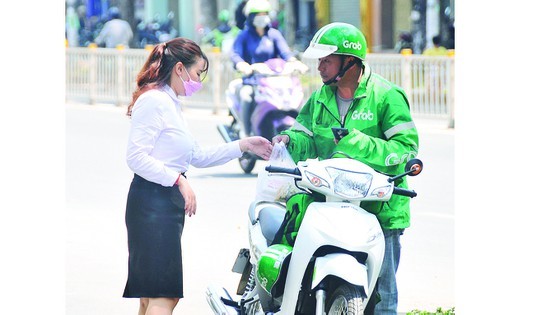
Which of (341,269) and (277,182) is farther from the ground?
(277,182)

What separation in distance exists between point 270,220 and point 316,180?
2.03 feet

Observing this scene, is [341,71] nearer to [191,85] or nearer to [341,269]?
[191,85]

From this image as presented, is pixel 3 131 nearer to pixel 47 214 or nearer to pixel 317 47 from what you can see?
pixel 47 214

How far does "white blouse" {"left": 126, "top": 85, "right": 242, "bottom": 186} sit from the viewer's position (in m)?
6.22

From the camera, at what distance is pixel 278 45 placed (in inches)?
593

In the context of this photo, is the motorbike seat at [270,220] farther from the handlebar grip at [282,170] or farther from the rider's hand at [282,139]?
the handlebar grip at [282,170]

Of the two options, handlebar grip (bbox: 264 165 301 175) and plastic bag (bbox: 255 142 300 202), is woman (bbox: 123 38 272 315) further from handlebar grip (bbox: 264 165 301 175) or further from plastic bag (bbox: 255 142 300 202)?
handlebar grip (bbox: 264 165 301 175)

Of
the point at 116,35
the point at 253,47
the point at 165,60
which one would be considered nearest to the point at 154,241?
the point at 165,60

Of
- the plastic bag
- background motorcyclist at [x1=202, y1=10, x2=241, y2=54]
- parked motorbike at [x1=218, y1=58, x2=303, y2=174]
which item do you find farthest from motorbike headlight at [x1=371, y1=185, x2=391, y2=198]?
background motorcyclist at [x1=202, y1=10, x2=241, y2=54]

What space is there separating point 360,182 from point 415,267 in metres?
3.70

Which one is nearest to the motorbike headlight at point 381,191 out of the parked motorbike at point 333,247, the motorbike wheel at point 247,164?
the parked motorbike at point 333,247

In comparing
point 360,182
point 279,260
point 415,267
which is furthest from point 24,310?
point 415,267

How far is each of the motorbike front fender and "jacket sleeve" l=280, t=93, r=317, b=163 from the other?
76cm

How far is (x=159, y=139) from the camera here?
6.32m
